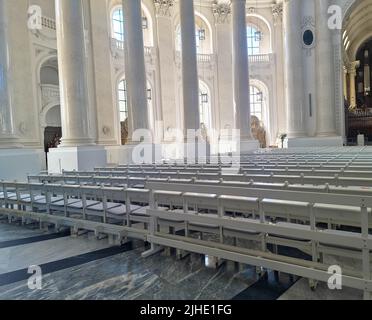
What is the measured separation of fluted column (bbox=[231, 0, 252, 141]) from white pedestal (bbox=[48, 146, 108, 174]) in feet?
28.5

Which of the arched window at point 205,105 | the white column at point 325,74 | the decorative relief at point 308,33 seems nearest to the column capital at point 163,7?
the arched window at point 205,105

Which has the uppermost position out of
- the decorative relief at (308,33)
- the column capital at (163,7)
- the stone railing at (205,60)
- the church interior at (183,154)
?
the column capital at (163,7)

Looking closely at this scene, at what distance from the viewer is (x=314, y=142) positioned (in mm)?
19250

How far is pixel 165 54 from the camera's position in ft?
84.6

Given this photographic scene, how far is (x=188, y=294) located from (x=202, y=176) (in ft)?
10.9

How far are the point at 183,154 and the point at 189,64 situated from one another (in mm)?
4218

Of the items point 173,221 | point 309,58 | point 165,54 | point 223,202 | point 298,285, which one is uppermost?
point 165,54

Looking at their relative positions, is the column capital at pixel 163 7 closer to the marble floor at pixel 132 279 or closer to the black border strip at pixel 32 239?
the black border strip at pixel 32 239

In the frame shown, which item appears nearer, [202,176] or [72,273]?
[72,273]

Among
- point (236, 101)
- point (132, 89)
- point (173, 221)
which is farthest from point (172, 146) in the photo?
point (173, 221)

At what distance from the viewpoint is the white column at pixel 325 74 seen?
63.3 feet

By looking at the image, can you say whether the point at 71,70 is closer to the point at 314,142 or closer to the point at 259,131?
the point at 314,142

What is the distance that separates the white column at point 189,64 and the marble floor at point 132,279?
12.4m
